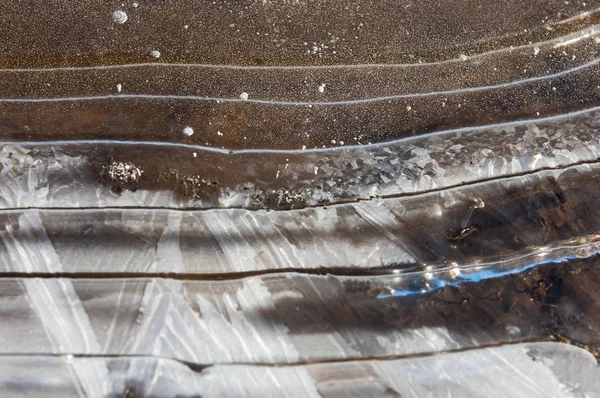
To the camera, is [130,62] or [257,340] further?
[130,62]

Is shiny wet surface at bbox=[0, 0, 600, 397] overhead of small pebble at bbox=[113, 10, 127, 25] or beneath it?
beneath

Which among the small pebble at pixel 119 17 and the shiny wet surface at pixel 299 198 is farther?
the small pebble at pixel 119 17

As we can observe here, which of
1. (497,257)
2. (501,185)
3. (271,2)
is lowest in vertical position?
(497,257)

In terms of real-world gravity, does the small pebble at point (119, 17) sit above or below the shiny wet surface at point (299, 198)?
above

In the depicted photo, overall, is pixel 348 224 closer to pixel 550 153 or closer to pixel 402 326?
pixel 402 326

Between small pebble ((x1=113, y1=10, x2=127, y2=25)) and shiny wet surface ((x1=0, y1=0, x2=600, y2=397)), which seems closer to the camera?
shiny wet surface ((x1=0, y1=0, x2=600, y2=397))

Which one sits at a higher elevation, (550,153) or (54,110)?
(550,153)

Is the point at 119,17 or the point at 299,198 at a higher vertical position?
the point at 119,17

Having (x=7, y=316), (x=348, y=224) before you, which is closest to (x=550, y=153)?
(x=348, y=224)

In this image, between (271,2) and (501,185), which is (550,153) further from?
(271,2)
